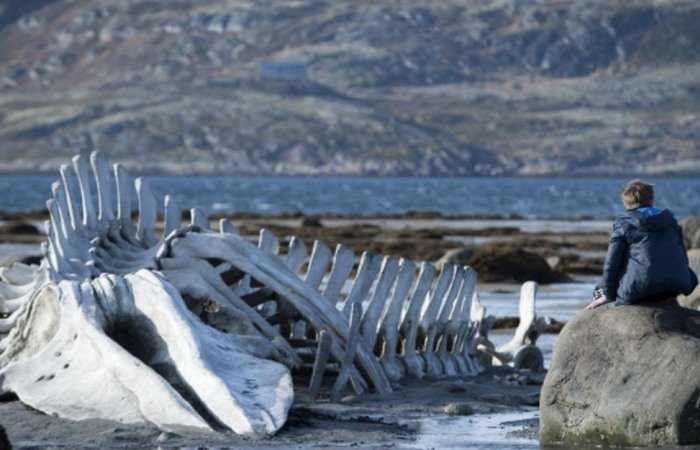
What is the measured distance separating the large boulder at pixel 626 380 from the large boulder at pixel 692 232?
2262cm

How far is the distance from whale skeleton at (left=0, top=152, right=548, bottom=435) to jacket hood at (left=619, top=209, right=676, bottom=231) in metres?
2.21

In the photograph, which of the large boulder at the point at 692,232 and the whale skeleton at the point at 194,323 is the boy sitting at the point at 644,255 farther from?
the large boulder at the point at 692,232

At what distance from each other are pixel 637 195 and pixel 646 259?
376 mm

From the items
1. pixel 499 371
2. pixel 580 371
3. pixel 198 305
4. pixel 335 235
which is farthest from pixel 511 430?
pixel 335 235

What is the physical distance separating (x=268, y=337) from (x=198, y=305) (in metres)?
0.56

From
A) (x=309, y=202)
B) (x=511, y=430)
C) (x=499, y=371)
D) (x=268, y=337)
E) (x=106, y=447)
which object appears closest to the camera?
(x=106, y=447)

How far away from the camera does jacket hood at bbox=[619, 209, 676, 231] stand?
34.0 feet

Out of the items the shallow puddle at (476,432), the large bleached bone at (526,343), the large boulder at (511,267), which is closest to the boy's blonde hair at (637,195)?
the shallow puddle at (476,432)

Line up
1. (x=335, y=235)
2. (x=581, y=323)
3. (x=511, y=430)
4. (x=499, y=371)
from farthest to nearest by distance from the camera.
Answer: (x=335, y=235), (x=499, y=371), (x=511, y=430), (x=581, y=323)

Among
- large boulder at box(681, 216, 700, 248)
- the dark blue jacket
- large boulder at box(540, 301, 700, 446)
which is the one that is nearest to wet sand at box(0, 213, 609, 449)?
large boulder at box(540, 301, 700, 446)

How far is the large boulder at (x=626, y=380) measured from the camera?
32.3 ft

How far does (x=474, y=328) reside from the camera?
1523cm

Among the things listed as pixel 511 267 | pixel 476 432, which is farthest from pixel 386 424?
pixel 511 267

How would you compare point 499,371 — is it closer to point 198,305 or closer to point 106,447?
point 198,305
